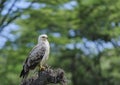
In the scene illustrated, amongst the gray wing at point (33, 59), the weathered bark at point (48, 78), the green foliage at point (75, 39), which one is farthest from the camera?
the green foliage at point (75, 39)

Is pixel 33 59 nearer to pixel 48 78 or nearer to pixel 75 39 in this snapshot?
pixel 48 78

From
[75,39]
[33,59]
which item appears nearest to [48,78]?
[33,59]

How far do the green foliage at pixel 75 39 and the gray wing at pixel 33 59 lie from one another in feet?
45.0

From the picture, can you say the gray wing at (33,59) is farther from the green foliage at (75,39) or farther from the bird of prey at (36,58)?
the green foliage at (75,39)

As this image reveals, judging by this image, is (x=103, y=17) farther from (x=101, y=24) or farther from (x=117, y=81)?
(x=117, y=81)

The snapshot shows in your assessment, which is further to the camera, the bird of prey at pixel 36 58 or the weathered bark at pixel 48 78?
the bird of prey at pixel 36 58

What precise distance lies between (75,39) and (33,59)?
18651 mm

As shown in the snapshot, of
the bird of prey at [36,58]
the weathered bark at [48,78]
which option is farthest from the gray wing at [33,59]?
the weathered bark at [48,78]

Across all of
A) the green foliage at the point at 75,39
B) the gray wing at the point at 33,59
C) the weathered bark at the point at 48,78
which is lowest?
the weathered bark at the point at 48,78

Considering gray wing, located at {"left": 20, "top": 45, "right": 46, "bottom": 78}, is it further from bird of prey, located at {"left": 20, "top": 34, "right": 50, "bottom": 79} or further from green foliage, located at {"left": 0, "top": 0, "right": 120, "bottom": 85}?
green foliage, located at {"left": 0, "top": 0, "right": 120, "bottom": 85}

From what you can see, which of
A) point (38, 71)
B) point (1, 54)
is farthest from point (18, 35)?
point (38, 71)

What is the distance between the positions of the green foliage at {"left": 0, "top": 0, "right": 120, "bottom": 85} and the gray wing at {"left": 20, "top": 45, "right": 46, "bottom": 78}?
13.7m

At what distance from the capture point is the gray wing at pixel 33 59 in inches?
412

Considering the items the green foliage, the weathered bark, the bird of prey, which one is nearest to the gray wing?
the bird of prey
